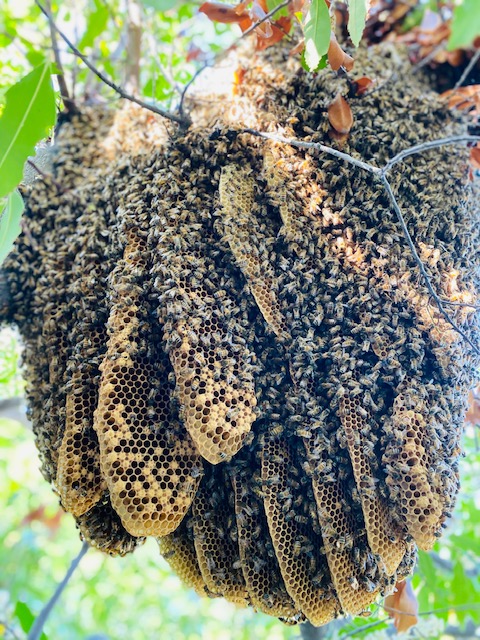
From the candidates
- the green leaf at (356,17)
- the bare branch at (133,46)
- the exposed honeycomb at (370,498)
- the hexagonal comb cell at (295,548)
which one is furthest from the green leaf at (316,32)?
the bare branch at (133,46)

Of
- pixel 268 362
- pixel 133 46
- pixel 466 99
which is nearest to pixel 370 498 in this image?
pixel 268 362

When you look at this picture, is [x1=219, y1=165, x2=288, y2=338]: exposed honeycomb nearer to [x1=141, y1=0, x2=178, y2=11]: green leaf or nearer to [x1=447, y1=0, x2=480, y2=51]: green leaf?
[x1=141, y1=0, x2=178, y2=11]: green leaf

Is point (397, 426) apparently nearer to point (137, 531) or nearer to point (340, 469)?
point (340, 469)

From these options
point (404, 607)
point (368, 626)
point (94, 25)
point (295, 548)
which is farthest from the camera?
point (94, 25)

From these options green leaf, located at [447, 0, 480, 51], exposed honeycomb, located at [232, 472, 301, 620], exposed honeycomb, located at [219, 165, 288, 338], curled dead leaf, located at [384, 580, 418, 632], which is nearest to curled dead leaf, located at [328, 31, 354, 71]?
exposed honeycomb, located at [219, 165, 288, 338]

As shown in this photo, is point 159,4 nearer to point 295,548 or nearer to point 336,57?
point 336,57
